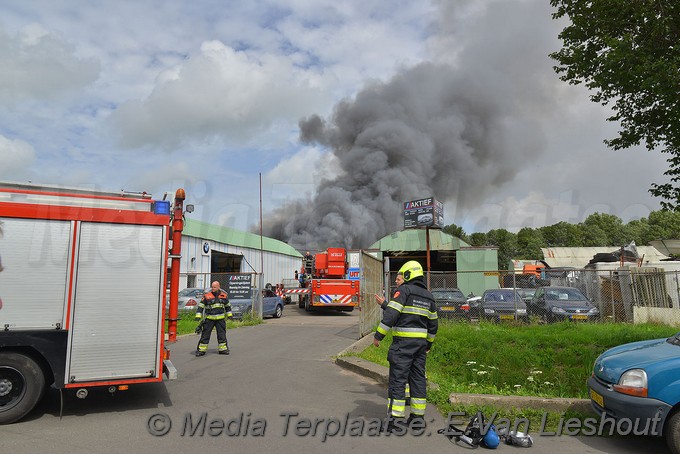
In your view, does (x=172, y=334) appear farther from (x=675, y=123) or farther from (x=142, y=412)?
(x=675, y=123)

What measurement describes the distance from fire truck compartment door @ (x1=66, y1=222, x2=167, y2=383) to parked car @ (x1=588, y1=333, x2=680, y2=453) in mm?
4629

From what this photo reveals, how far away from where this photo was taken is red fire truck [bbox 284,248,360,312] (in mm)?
20984

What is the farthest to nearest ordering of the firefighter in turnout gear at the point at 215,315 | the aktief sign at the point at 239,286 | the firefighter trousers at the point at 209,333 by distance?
the aktief sign at the point at 239,286, the firefighter in turnout gear at the point at 215,315, the firefighter trousers at the point at 209,333

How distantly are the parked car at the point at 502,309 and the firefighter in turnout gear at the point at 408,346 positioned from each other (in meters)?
8.88

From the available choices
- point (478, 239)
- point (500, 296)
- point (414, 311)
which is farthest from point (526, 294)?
point (478, 239)

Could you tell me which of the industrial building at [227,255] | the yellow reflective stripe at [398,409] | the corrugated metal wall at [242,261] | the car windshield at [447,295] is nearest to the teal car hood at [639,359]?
the yellow reflective stripe at [398,409]

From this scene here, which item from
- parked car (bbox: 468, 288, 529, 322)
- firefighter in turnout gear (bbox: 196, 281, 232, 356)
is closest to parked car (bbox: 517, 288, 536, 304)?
parked car (bbox: 468, 288, 529, 322)

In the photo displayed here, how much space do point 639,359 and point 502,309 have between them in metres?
9.38

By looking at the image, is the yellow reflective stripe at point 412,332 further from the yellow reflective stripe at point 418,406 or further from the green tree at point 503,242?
the green tree at point 503,242

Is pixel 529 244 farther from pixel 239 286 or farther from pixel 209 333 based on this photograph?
pixel 209 333

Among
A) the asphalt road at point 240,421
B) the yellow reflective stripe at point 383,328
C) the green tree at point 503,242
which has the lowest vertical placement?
the asphalt road at point 240,421

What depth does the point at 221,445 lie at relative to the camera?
4.31 metres

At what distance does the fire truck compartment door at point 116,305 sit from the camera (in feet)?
16.5

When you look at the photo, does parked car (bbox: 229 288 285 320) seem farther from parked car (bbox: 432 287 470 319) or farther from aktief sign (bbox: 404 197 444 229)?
aktief sign (bbox: 404 197 444 229)
